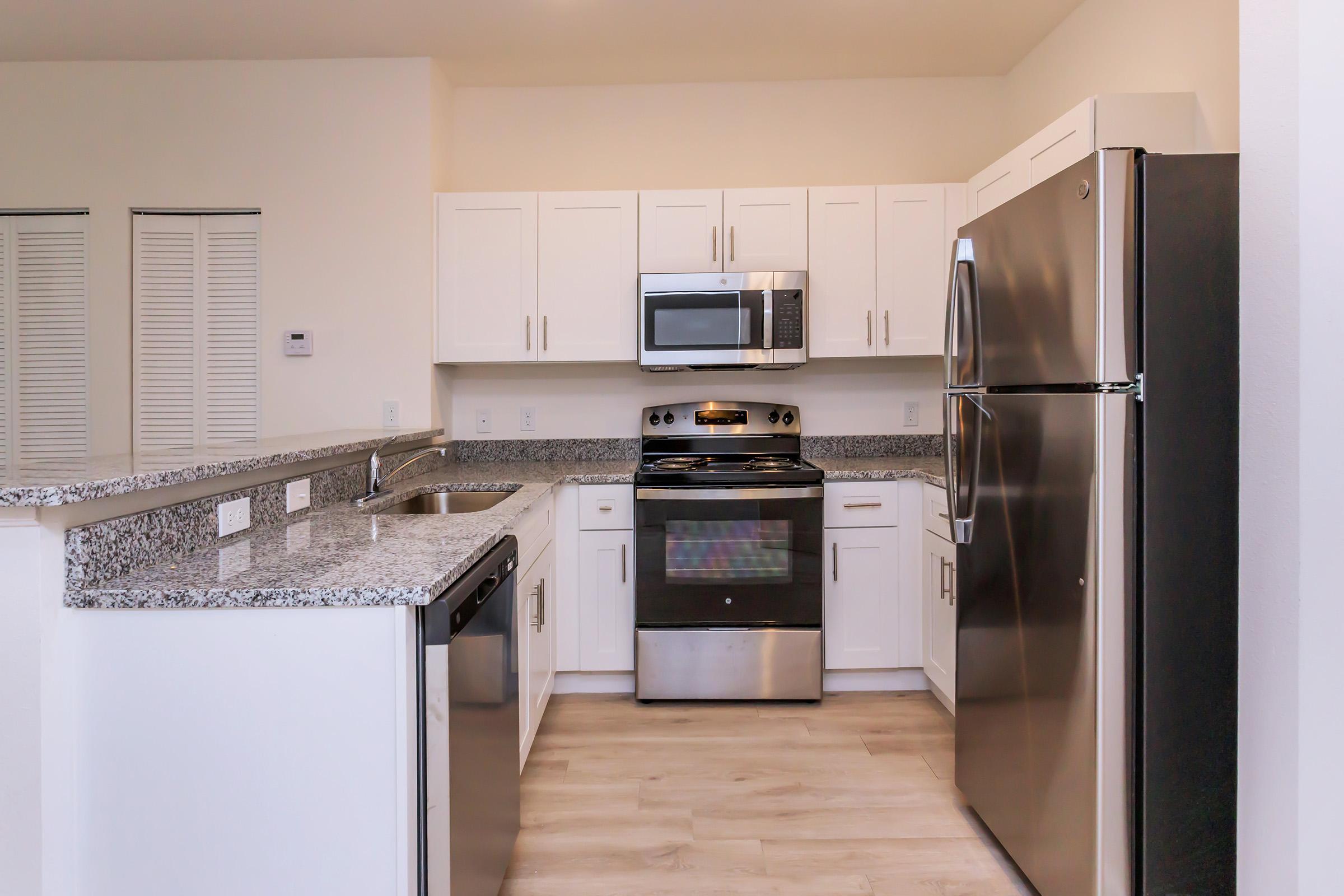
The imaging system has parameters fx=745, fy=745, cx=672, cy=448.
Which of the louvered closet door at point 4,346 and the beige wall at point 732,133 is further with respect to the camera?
the beige wall at point 732,133

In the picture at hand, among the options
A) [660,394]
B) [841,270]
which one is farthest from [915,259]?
[660,394]

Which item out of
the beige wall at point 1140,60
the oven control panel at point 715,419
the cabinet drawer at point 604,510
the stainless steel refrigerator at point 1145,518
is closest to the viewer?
the stainless steel refrigerator at point 1145,518

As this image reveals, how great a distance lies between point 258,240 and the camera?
3205 millimetres

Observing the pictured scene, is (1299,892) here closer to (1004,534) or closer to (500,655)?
(1004,534)

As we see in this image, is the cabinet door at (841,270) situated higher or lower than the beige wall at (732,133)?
lower

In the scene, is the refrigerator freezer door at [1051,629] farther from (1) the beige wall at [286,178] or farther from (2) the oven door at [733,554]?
(1) the beige wall at [286,178]

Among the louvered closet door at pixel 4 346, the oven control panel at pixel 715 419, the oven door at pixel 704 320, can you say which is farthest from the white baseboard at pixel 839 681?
the louvered closet door at pixel 4 346

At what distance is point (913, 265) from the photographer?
3133 mm

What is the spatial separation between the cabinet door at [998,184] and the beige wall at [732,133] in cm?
46

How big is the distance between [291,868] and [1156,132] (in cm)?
275

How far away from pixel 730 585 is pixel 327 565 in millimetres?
1725

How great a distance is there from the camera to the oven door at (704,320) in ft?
→ 10.0

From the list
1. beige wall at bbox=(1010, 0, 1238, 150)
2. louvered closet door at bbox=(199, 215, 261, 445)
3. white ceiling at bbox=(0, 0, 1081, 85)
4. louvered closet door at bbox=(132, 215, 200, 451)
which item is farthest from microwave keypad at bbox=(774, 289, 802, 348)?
louvered closet door at bbox=(132, 215, 200, 451)

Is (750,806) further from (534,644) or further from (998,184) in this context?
(998,184)
